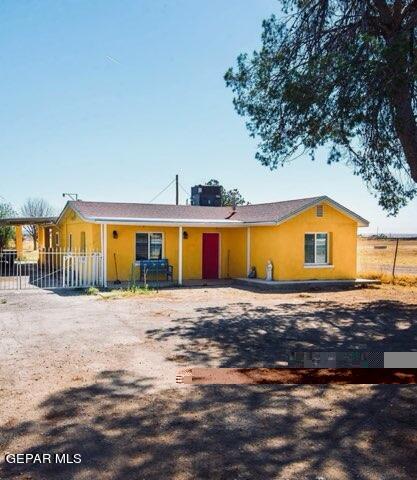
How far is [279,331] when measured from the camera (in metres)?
10.1

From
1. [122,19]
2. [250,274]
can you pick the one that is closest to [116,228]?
[250,274]

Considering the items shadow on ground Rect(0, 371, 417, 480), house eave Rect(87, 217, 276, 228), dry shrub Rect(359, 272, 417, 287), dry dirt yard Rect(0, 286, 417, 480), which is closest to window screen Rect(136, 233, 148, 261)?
house eave Rect(87, 217, 276, 228)

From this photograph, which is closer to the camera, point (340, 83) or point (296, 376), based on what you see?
point (296, 376)

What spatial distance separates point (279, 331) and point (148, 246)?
36.8ft

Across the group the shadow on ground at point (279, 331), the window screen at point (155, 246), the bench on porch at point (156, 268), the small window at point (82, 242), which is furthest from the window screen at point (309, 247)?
the small window at point (82, 242)

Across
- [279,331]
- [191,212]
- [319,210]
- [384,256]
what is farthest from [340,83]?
[384,256]

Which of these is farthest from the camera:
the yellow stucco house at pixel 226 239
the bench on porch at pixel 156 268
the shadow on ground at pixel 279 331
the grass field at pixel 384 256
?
the grass field at pixel 384 256

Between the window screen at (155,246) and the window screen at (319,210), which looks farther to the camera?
the window screen at (155,246)

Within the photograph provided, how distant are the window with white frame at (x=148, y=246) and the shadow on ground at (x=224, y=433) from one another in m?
13.9

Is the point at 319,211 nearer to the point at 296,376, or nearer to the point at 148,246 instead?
the point at 148,246

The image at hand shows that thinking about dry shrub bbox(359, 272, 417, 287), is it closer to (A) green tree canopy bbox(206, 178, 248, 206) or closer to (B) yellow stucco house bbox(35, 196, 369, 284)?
(B) yellow stucco house bbox(35, 196, 369, 284)

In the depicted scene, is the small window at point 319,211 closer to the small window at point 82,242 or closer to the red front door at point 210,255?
the red front door at point 210,255

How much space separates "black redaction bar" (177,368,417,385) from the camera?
656 centimetres

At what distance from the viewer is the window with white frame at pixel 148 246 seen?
2019 cm
